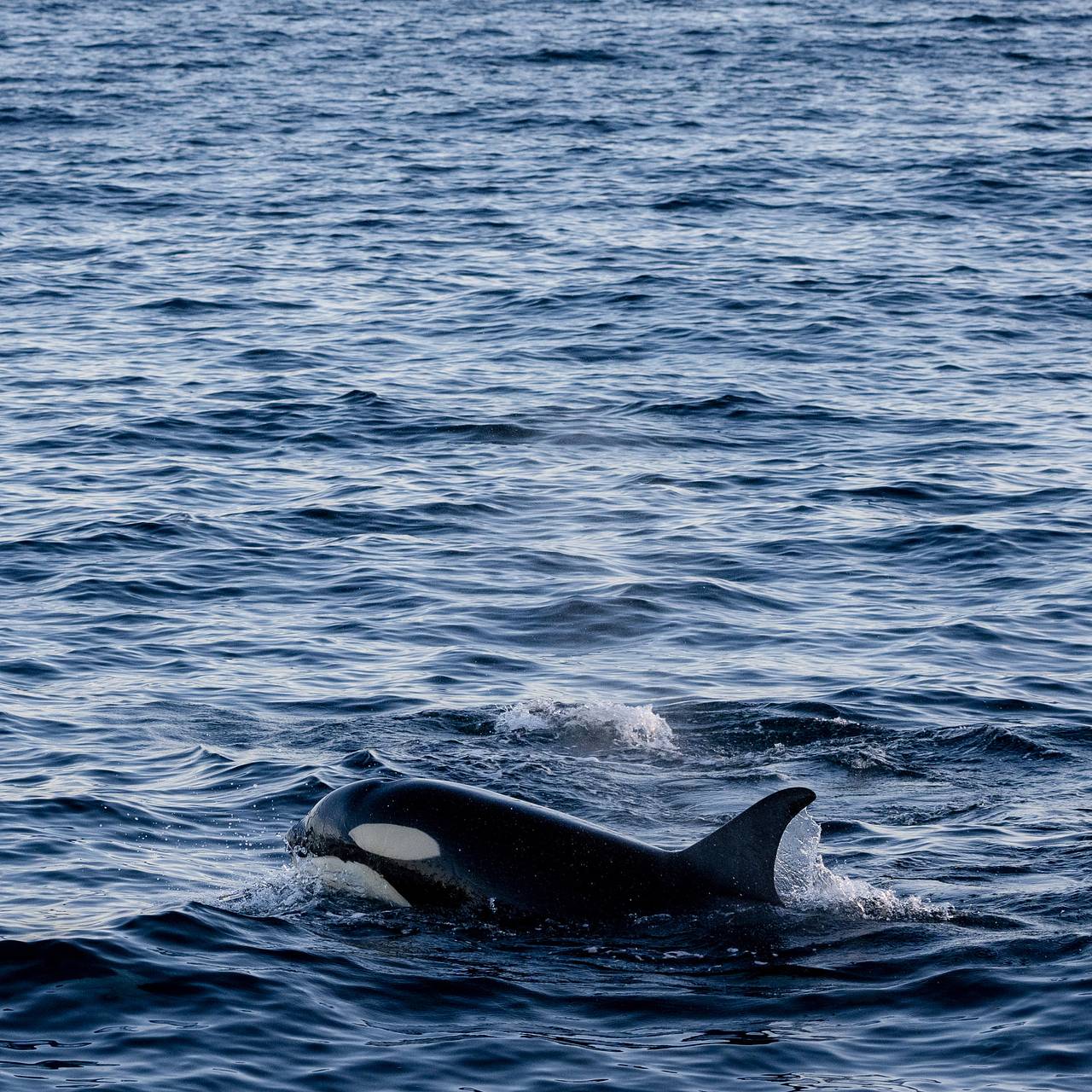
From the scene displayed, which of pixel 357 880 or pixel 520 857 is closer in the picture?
pixel 520 857

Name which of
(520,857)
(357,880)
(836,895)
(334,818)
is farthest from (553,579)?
(520,857)

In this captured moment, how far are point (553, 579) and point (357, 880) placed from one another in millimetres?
8141

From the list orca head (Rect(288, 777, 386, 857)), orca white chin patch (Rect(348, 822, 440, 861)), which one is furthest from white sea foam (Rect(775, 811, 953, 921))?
orca head (Rect(288, 777, 386, 857))

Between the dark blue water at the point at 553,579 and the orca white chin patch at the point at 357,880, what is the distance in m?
0.12

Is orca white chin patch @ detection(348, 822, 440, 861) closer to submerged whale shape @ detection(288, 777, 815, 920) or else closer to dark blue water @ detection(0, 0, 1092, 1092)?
submerged whale shape @ detection(288, 777, 815, 920)

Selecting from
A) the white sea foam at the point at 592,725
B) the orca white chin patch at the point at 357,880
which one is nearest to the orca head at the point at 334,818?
the orca white chin patch at the point at 357,880

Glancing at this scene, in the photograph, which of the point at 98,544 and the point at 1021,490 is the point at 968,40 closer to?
the point at 1021,490

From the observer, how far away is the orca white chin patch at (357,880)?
39.5ft

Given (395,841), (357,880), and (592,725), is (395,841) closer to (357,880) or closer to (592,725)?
(357,880)

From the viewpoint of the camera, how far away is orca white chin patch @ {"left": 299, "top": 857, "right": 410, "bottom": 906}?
12.0m

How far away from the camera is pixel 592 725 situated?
15.8 m

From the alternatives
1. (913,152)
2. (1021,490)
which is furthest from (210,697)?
(913,152)

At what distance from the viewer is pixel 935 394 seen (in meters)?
26.5

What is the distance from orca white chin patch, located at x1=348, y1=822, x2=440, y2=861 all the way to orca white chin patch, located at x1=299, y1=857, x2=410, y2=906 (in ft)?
0.53
